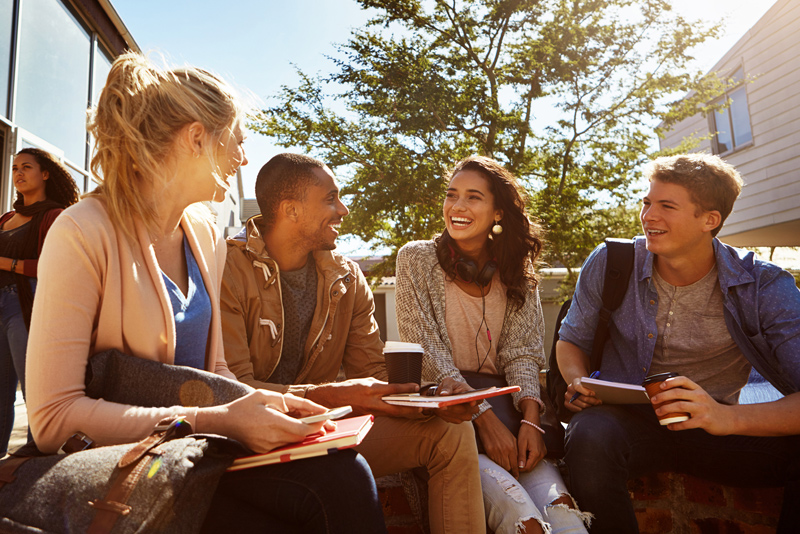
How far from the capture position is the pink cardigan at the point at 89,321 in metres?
1.47

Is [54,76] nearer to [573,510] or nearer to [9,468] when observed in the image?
[9,468]

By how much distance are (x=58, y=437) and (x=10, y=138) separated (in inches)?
259

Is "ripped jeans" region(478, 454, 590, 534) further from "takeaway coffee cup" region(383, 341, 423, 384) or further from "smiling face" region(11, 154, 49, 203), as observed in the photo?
"smiling face" region(11, 154, 49, 203)

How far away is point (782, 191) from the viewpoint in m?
11.8

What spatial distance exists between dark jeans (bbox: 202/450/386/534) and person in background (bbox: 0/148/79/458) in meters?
2.73

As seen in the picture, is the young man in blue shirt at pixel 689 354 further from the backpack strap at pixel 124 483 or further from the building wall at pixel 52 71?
the building wall at pixel 52 71

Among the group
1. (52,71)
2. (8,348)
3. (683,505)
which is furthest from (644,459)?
(52,71)

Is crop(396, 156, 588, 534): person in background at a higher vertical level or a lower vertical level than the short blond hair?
lower

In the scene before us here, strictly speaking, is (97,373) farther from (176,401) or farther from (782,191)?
(782,191)

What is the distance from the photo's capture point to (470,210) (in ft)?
11.1

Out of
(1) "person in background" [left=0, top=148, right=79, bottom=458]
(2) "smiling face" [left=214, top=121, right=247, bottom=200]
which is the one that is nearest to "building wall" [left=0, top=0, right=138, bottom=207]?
(1) "person in background" [left=0, top=148, right=79, bottom=458]

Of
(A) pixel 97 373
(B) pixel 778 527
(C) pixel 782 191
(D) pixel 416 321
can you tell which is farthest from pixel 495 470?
(C) pixel 782 191

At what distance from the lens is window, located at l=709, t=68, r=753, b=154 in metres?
12.9

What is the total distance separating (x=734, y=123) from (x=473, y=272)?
43.3ft
